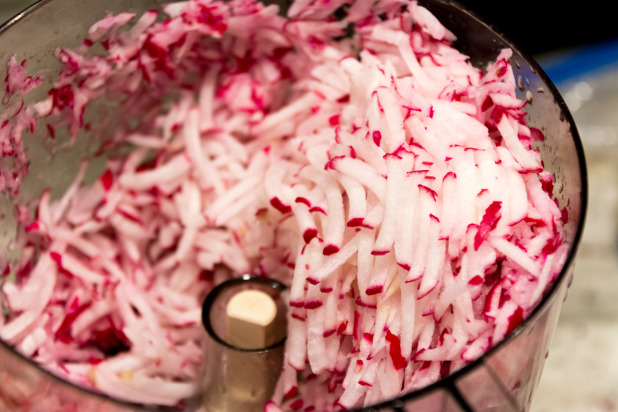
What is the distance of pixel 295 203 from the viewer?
0.67 m

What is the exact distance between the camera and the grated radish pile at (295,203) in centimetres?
57

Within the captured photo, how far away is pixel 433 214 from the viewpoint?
1.90 ft

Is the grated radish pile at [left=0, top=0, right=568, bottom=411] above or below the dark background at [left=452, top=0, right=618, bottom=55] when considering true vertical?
above

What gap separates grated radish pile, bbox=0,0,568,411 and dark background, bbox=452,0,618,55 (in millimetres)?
717

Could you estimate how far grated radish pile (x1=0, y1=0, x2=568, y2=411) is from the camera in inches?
22.6

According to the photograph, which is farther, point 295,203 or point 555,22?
point 555,22

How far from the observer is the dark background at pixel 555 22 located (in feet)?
4.50

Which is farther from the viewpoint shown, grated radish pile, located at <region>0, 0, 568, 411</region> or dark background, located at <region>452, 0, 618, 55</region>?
dark background, located at <region>452, 0, 618, 55</region>

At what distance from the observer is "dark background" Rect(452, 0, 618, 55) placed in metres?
1.37

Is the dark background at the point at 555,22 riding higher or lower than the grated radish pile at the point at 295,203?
lower

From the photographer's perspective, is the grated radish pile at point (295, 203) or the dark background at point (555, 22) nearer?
the grated radish pile at point (295, 203)

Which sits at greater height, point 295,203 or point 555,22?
point 295,203

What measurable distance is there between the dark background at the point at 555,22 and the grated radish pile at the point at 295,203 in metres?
0.72

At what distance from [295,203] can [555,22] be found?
947 mm
